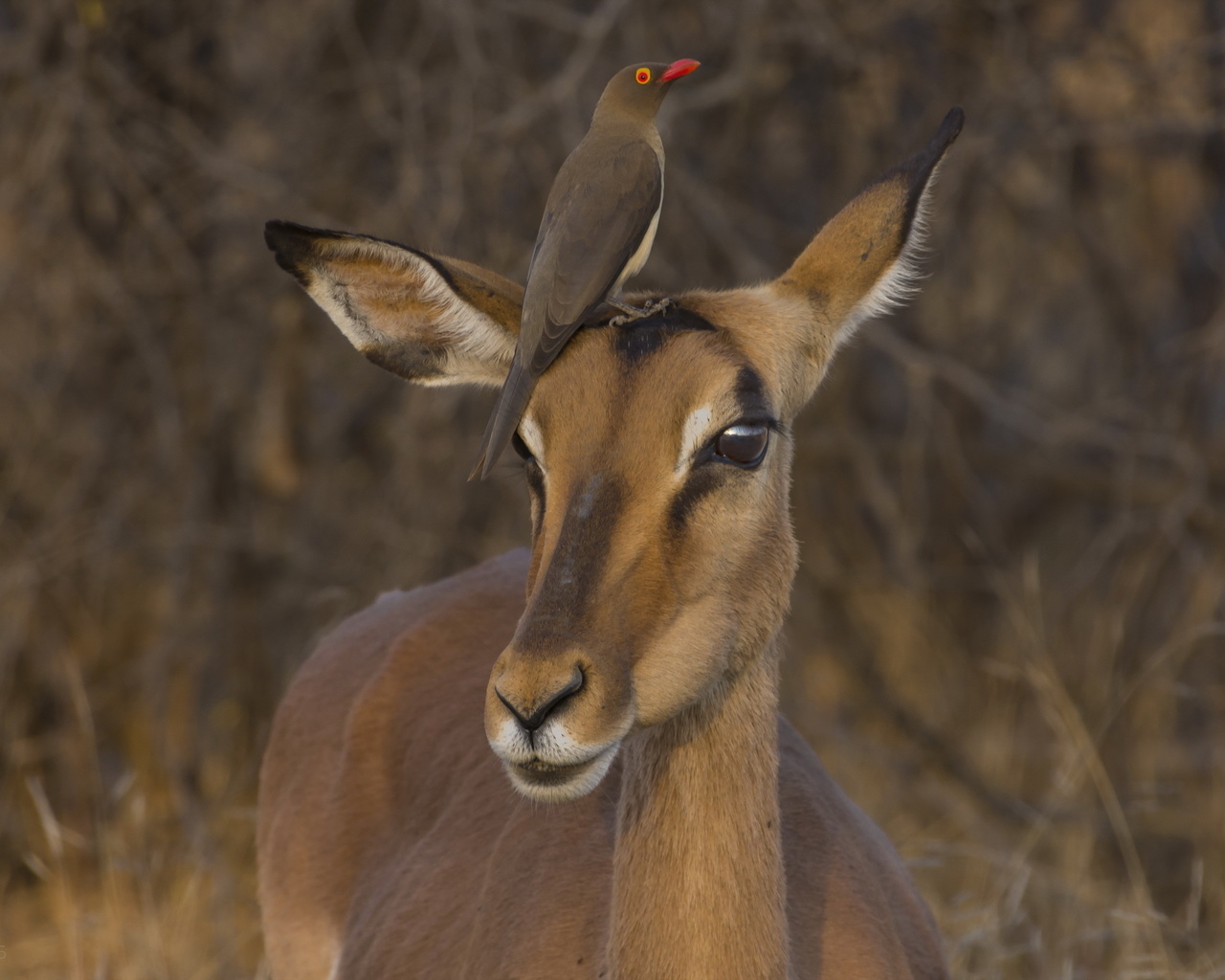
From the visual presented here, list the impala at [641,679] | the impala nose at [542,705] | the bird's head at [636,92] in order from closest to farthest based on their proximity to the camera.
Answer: the impala nose at [542,705] → the impala at [641,679] → the bird's head at [636,92]

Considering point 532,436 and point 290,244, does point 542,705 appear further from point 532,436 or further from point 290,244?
point 290,244

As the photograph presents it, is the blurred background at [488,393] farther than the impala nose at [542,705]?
Yes

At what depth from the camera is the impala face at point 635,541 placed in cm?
260

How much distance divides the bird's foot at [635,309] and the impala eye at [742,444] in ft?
1.02

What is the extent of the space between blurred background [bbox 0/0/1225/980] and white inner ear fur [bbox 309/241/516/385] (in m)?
2.96

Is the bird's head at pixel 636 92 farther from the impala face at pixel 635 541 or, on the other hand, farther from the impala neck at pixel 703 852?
the impala neck at pixel 703 852

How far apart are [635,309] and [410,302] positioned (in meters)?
0.53

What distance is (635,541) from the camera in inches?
111

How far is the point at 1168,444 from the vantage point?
7.47 m

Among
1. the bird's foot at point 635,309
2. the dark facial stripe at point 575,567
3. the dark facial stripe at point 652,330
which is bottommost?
the dark facial stripe at point 575,567

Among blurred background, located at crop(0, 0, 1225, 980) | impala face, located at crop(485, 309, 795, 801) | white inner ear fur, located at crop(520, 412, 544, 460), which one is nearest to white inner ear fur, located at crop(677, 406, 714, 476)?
impala face, located at crop(485, 309, 795, 801)

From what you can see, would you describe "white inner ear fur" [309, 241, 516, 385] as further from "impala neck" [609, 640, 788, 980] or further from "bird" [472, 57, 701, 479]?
"impala neck" [609, 640, 788, 980]

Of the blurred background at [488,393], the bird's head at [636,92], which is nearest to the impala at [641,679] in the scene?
the bird's head at [636,92]

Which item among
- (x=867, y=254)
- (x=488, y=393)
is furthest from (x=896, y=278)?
(x=488, y=393)
